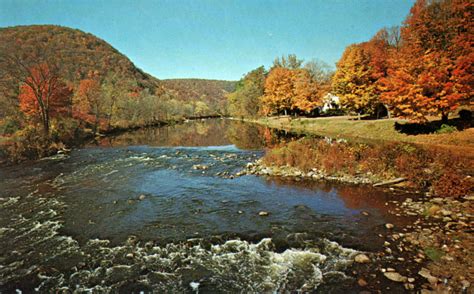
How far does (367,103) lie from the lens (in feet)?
127

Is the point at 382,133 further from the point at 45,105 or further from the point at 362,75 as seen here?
the point at 45,105

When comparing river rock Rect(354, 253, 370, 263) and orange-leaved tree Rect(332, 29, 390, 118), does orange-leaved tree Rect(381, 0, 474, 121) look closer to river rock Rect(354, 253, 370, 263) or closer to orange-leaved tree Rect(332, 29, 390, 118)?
orange-leaved tree Rect(332, 29, 390, 118)

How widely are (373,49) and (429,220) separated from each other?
39701mm

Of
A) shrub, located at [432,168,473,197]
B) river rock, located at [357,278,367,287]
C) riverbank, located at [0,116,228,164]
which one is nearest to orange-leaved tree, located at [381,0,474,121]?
shrub, located at [432,168,473,197]

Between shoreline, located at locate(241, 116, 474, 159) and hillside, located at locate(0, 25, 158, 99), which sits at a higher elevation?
hillside, located at locate(0, 25, 158, 99)

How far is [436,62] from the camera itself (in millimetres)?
25406

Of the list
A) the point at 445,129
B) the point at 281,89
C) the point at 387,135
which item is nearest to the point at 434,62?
the point at 445,129

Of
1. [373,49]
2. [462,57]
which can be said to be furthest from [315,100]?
[462,57]

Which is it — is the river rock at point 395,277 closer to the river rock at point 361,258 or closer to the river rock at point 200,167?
the river rock at point 361,258

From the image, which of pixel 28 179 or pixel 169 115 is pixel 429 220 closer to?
pixel 28 179

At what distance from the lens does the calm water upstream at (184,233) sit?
23.6ft

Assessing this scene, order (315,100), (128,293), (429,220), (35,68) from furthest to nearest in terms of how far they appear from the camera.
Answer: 1. (315,100)
2. (35,68)
3. (429,220)
4. (128,293)

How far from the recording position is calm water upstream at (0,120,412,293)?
7207 millimetres

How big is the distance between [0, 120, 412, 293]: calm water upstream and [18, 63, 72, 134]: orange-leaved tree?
2198cm
